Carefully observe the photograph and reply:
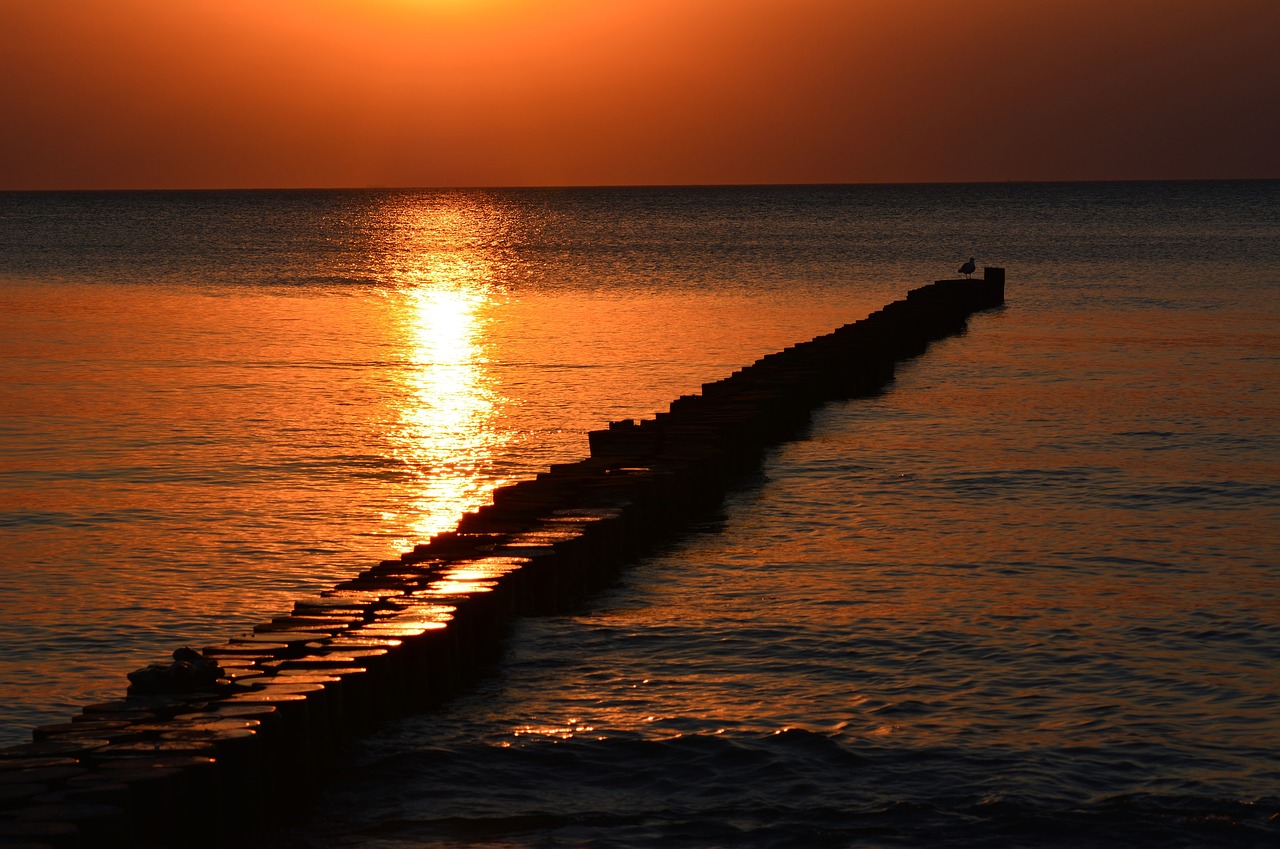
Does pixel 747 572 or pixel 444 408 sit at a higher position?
pixel 444 408

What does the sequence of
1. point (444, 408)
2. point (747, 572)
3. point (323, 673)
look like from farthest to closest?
1. point (444, 408)
2. point (747, 572)
3. point (323, 673)

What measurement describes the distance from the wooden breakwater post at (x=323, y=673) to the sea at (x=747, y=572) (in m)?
0.32

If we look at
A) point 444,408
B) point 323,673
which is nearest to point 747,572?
point 323,673

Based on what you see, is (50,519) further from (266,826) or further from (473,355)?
(473,355)

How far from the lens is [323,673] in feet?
32.4

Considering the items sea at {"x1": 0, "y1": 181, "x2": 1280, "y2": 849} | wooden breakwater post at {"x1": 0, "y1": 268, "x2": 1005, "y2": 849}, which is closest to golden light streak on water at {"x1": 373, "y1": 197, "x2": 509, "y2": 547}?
sea at {"x1": 0, "y1": 181, "x2": 1280, "y2": 849}

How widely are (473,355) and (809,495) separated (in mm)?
18096

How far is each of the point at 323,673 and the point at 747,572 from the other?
6123mm

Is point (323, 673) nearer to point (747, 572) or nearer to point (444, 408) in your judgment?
point (747, 572)

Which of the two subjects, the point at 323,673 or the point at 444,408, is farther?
the point at 444,408

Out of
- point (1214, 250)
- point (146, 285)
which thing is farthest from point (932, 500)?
point (1214, 250)

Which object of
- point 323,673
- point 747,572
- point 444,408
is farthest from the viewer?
point 444,408

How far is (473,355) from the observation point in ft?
120

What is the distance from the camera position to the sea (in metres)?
9.34
